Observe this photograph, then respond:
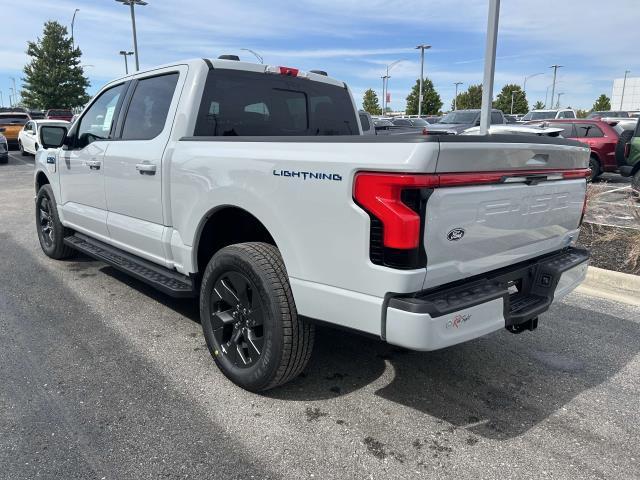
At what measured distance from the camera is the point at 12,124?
2562cm

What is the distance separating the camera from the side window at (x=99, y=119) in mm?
4566

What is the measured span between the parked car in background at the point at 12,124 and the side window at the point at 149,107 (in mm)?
24652

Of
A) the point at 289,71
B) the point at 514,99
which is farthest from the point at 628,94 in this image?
the point at 289,71

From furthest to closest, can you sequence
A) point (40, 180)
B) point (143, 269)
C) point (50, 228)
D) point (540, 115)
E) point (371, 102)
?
point (371, 102) < point (540, 115) < point (40, 180) < point (50, 228) < point (143, 269)

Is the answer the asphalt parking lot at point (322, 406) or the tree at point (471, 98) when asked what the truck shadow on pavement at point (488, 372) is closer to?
the asphalt parking lot at point (322, 406)

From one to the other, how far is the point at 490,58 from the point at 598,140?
8499 millimetres

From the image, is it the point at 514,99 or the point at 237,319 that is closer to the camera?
the point at 237,319

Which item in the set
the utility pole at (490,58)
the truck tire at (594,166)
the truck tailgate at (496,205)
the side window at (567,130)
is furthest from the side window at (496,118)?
the truck tailgate at (496,205)

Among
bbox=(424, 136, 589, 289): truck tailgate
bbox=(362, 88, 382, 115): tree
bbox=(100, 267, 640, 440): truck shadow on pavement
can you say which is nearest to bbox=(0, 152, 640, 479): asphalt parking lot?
bbox=(100, 267, 640, 440): truck shadow on pavement

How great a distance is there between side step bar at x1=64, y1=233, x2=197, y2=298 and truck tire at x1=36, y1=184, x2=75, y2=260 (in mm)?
662

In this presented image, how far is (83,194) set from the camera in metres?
4.90

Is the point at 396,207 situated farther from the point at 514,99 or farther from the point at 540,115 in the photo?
the point at 514,99

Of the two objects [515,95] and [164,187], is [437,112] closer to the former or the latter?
[515,95]

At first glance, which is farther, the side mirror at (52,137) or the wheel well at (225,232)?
the side mirror at (52,137)
